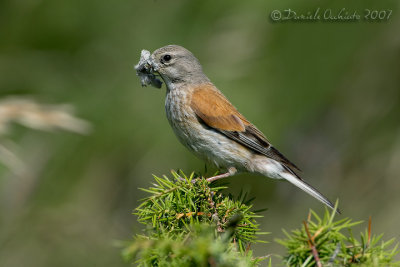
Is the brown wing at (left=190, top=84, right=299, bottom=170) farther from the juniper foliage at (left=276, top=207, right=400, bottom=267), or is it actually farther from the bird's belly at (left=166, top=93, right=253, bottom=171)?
the juniper foliage at (left=276, top=207, right=400, bottom=267)

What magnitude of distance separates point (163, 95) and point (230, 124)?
149cm

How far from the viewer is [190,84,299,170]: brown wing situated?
3.68 m

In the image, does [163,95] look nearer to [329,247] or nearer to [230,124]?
[230,124]

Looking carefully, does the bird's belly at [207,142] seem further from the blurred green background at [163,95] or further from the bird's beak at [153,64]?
the blurred green background at [163,95]

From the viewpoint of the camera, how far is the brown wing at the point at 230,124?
12.1 feet

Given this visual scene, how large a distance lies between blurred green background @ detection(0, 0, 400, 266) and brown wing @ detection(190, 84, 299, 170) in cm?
116

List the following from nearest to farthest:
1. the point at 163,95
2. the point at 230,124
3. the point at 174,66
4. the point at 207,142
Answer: the point at 207,142 < the point at 230,124 < the point at 174,66 < the point at 163,95

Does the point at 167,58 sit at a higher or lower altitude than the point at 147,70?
higher

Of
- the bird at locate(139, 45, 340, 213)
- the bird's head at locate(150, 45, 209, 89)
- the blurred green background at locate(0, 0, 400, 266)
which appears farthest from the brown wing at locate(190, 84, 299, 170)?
the blurred green background at locate(0, 0, 400, 266)

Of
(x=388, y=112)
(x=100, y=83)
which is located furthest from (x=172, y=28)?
(x=388, y=112)

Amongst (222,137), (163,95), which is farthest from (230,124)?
(163,95)

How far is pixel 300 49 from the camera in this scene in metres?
5.39

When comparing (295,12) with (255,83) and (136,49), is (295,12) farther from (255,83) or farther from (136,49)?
(136,49)

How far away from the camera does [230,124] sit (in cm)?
377
